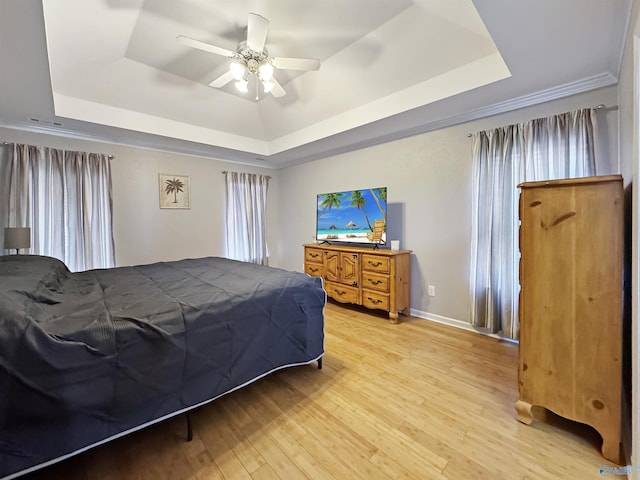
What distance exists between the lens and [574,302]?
1428mm

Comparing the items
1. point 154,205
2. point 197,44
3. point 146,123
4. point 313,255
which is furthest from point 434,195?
point 154,205

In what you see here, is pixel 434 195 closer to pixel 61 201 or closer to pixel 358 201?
pixel 358 201

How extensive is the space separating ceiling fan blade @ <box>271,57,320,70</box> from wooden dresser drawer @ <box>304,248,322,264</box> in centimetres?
235

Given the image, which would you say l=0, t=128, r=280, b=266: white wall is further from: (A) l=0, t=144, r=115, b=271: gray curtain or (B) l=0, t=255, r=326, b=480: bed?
(B) l=0, t=255, r=326, b=480: bed

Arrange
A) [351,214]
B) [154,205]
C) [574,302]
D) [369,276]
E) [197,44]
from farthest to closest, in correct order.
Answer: [154,205] → [351,214] → [369,276] → [197,44] → [574,302]

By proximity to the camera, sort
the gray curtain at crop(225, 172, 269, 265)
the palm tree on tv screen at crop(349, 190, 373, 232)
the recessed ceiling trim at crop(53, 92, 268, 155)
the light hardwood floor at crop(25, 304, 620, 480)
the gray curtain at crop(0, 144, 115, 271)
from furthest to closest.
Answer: the gray curtain at crop(225, 172, 269, 265), the palm tree on tv screen at crop(349, 190, 373, 232), the gray curtain at crop(0, 144, 115, 271), the recessed ceiling trim at crop(53, 92, 268, 155), the light hardwood floor at crop(25, 304, 620, 480)

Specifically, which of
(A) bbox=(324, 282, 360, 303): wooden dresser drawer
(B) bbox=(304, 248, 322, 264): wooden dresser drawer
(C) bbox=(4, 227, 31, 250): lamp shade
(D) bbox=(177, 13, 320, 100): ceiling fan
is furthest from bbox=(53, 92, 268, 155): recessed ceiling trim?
(A) bbox=(324, 282, 360, 303): wooden dresser drawer

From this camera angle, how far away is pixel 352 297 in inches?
141

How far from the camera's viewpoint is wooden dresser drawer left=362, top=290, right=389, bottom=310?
10.6 ft

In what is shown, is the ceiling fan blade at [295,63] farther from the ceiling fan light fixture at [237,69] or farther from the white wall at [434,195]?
the white wall at [434,195]

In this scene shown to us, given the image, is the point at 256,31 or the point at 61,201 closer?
the point at 256,31

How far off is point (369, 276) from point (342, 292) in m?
0.51

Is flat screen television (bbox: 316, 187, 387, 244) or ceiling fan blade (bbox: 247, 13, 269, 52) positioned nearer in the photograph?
ceiling fan blade (bbox: 247, 13, 269, 52)

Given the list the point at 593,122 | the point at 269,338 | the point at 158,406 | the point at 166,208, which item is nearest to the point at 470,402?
the point at 269,338
